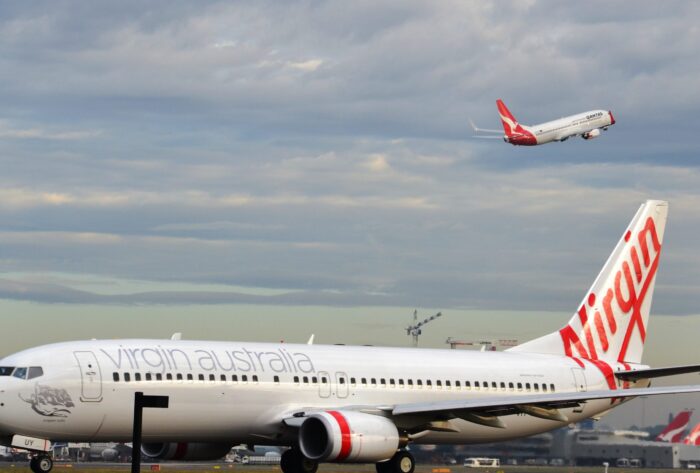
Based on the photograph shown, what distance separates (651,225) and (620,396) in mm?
13199

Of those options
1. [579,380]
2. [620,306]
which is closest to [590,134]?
[620,306]

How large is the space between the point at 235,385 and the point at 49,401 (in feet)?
21.0

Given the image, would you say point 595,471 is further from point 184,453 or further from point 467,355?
point 184,453

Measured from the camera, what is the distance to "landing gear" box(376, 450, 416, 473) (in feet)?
149

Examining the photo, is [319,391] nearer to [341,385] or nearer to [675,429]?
[341,385]

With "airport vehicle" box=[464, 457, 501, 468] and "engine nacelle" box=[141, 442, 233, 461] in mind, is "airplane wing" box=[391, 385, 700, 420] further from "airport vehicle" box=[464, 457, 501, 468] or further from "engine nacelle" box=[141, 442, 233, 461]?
"airport vehicle" box=[464, 457, 501, 468]

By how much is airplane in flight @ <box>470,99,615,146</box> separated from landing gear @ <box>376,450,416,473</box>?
→ 37.4m

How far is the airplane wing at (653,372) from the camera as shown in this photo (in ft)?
154

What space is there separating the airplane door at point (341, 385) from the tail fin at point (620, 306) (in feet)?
34.5

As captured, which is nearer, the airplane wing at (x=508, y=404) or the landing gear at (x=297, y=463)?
the airplane wing at (x=508, y=404)

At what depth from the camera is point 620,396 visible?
149 ft

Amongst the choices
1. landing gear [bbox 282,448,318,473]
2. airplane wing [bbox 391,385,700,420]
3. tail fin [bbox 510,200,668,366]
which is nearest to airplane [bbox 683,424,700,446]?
tail fin [bbox 510,200,668,366]

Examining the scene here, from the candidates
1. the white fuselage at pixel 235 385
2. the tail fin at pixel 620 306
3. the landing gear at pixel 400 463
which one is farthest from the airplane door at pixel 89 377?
the tail fin at pixel 620 306

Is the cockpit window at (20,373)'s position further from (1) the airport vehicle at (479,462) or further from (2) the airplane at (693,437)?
(2) the airplane at (693,437)
